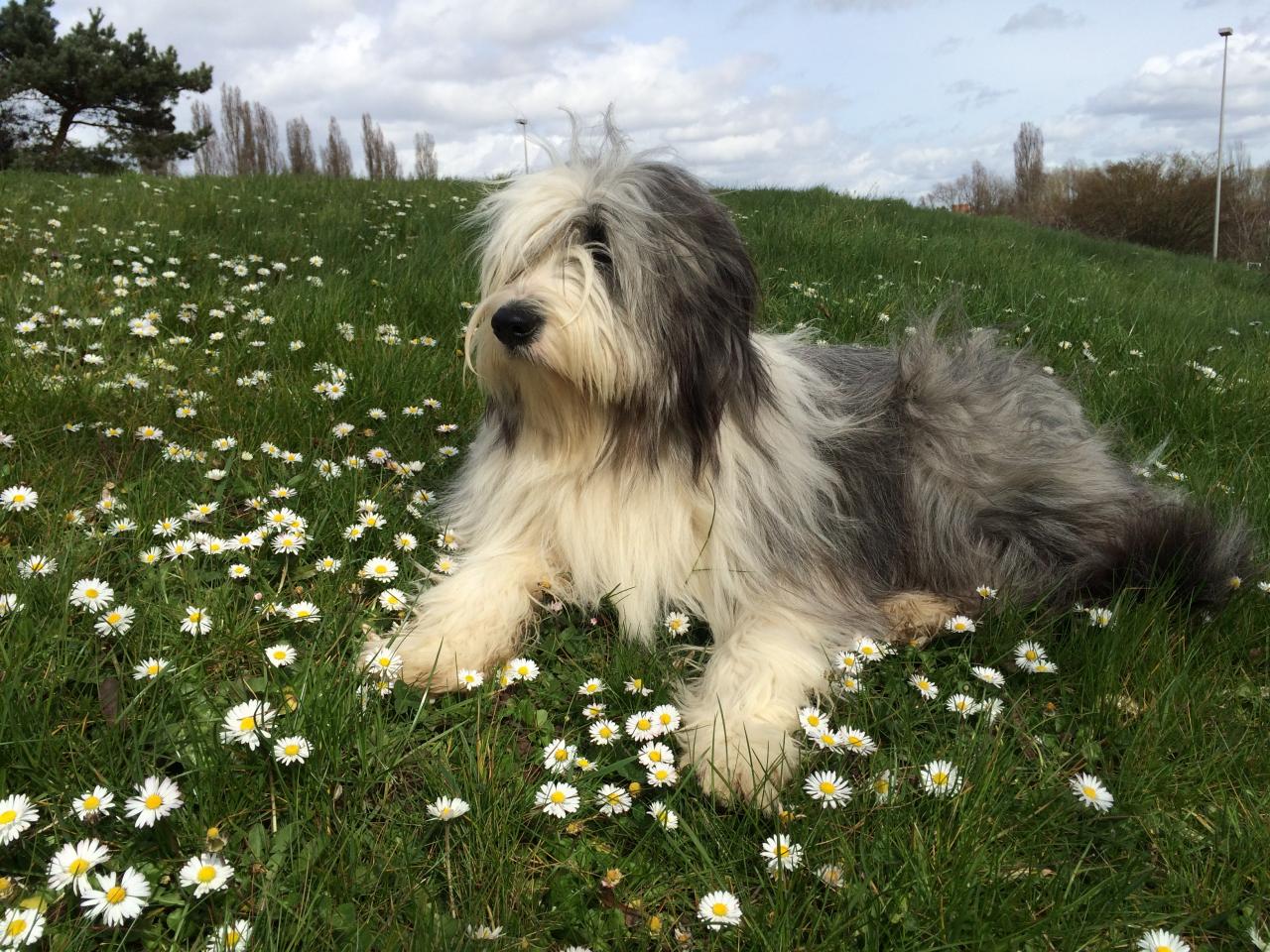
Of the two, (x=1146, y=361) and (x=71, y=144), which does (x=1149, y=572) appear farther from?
(x=71, y=144)

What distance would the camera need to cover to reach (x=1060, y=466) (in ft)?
12.5

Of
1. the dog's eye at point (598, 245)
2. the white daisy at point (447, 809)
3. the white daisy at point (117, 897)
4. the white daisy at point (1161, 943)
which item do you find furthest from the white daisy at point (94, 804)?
the white daisy at point (1161, 943)

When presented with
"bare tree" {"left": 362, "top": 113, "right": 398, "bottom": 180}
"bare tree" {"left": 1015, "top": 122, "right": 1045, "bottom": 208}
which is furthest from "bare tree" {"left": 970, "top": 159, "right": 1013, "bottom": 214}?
"bare tree" {"left": 362, "top": 113, "right": 398, "bottom": 180}

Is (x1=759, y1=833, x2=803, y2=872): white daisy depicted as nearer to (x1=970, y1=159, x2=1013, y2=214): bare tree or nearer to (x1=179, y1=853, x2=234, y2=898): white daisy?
(x1=179, y1=853, x2=234, y2=898): white daisy

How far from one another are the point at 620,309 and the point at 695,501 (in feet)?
2.44

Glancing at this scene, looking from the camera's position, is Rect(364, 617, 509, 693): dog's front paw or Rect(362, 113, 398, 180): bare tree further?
Rect(362, 113, 398, 180): bare tree

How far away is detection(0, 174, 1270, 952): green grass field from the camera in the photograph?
186 centimetres

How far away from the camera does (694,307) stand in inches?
117

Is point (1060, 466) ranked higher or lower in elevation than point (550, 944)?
higher

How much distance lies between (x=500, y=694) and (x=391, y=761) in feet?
1.86

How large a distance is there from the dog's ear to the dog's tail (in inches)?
61.3

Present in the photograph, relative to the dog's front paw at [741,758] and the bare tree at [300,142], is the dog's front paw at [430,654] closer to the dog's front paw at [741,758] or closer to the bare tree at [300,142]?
the dog's front paw at [741,758]

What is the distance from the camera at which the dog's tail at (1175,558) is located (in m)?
3.16

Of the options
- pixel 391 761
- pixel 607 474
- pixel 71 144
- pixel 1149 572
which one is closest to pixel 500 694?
pixel 391 761
